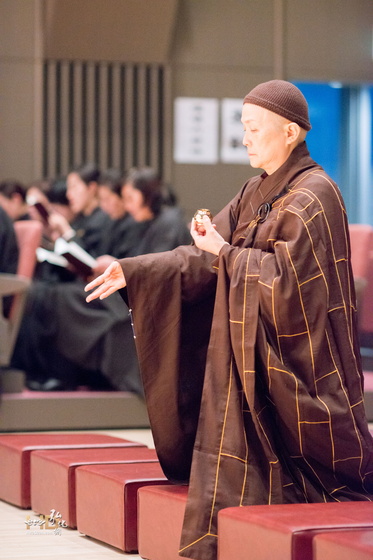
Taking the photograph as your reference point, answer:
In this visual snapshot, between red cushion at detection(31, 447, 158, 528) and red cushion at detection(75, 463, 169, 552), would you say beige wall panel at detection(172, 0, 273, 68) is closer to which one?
red cushion at detection(31, 447, 158, 528)

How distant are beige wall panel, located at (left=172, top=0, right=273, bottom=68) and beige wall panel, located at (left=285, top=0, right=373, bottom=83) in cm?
23

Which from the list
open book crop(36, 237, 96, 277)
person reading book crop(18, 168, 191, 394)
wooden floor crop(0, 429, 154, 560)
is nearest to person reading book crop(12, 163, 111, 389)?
person reading book crop(18, 168, 191, 394)

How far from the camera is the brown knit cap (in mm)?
2889

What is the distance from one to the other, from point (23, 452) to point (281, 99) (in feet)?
5.60

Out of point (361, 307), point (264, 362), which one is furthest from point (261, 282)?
point (361, 307)

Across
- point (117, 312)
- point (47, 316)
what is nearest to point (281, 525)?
point (117, 312)

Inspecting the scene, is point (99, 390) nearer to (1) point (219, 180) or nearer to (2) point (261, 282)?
(1) point (219, 180)

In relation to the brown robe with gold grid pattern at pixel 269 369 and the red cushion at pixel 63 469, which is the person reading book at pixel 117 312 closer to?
the red cushion at pixel 63 469

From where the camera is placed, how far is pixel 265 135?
291 centimetres

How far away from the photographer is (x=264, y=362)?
106 inches

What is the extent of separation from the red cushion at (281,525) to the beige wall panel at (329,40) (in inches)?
271

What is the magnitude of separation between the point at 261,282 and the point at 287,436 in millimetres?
429

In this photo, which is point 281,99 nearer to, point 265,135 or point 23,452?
point 265,135

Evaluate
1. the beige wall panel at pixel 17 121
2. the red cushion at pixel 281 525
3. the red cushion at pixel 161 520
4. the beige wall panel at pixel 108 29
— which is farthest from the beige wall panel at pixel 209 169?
the red cushion at pixel 281 525
